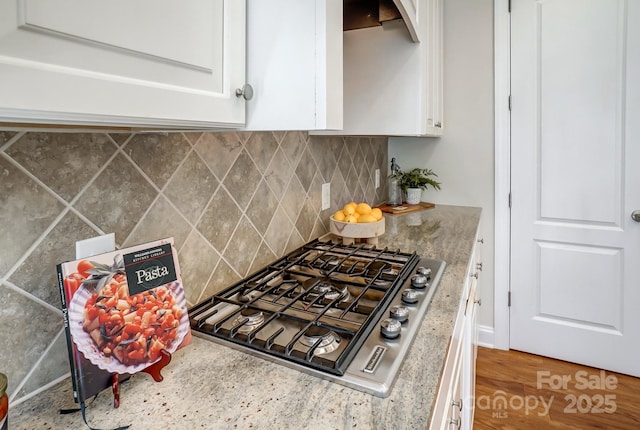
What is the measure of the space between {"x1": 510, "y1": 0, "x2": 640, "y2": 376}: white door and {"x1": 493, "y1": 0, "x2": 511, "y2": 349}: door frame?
0.13ft

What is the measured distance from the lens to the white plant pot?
246 centimetres

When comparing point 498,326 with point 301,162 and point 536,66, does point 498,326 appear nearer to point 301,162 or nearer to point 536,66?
point 536,66

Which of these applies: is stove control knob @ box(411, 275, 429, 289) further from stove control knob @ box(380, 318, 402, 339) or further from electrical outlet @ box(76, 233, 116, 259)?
electrical outlet @ box(76, 233, 116, 259)

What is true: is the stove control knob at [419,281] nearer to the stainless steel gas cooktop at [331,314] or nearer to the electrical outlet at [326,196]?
the stainless steel gas cooktop at [331,314]

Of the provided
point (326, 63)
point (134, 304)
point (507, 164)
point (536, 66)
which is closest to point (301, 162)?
point (326, 63)

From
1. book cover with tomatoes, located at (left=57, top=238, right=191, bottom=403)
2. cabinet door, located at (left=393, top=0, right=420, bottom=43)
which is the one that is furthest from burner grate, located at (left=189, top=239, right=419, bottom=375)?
cabinet door, located at (left=393, top=0, right=420, bottom=43)

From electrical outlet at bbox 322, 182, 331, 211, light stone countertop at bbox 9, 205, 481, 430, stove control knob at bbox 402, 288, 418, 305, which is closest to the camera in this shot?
light stone countertop at bbox 9, 205, 481, 430

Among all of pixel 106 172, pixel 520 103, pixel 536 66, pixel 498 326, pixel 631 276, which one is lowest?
pixel 498 326

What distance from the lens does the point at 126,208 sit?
80 centimetres

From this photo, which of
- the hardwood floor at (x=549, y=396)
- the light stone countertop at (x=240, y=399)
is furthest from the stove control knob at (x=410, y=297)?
the hardwood floor at (x=549, y=396)

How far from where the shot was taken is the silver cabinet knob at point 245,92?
0.68 metres

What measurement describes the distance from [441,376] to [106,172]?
30.3 inches

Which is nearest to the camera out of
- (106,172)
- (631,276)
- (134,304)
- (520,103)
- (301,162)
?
(134,304)

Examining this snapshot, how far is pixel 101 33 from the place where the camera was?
437 mm
